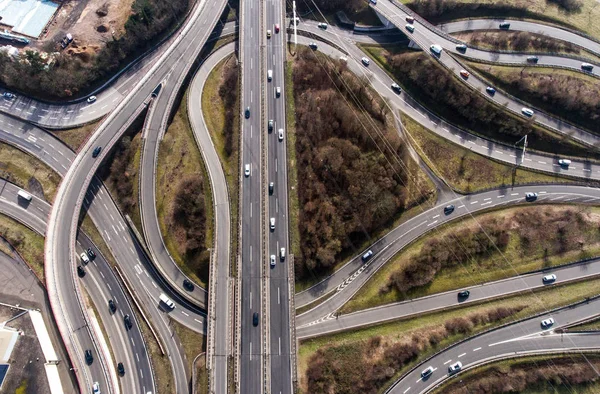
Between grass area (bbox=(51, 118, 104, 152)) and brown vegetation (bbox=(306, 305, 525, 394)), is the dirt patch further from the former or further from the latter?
brown vegetation (bbox=(306, 305, 525, 394))

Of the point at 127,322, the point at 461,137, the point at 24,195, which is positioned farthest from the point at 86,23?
the point at 461,137

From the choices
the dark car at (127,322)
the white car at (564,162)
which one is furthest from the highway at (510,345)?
the dark car at (127,322)

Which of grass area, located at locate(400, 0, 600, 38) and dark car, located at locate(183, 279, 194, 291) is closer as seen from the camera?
dark car, located at locate(183, 279, 194, 291)

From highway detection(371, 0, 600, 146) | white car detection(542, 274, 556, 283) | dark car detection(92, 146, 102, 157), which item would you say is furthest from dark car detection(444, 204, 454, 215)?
dark car detection(92, 146, 102, 157)

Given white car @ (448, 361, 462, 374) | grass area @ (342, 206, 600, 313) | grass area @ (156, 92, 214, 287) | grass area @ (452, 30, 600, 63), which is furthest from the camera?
grass area @ (452, 30, 600, 63)

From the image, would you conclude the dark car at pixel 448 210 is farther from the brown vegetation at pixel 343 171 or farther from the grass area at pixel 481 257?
the brown vegetation at pixel 343 171

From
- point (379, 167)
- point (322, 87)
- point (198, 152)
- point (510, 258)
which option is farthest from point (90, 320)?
point (510, 258)
